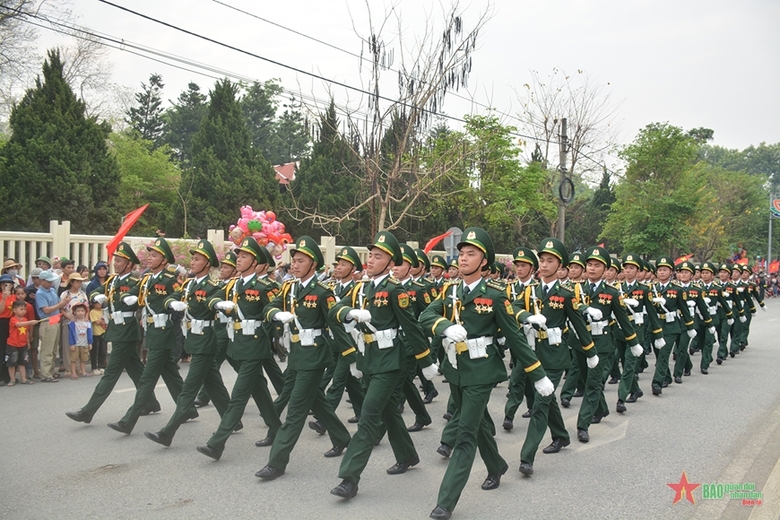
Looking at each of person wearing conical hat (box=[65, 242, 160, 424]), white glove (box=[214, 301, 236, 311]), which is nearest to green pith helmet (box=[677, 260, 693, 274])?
white glove (box=[214, 301, 236, 311])

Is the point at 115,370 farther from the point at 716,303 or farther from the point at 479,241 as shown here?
the point at 716,303

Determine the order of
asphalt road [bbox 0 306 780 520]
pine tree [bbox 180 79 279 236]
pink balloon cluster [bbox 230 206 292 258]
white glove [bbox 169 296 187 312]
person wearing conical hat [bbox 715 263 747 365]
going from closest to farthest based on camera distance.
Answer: asphalt road [bbox 0 306 780 520]
white glove [bbox 169 296 187 312]
person wearing conical hat [bbox 715 263 747 365]
pink balloon cluster [bbox 230 206 292 258]
pine tree [bbox 180 79 279 236]

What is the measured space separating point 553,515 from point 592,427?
10.2 feet

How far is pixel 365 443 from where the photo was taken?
5434mm

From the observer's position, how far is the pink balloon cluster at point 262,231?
14531 millimetres

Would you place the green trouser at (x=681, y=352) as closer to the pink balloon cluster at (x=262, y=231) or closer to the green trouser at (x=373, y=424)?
the green trouser at (x=373, y=424)

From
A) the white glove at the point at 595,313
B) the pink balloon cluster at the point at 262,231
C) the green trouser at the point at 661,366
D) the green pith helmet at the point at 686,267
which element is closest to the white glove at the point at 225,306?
the white glove at the point at 595,313

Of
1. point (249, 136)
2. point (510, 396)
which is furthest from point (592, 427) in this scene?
point (249, 136)

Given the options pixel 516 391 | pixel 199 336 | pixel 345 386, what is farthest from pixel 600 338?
pixel 199 336

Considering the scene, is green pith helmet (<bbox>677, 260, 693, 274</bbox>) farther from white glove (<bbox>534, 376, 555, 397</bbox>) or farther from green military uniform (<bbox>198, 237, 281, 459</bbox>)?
green military uniform (<bbox>198, 237, 281, 459</bbox>)

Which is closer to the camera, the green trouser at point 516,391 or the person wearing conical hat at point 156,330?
the person wearing conical hat at point 156,330

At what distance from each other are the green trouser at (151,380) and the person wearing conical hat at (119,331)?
279 millimetres

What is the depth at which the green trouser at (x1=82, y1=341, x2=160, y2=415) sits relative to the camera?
296 inches

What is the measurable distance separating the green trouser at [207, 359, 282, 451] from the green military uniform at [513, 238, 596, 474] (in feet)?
8.54
